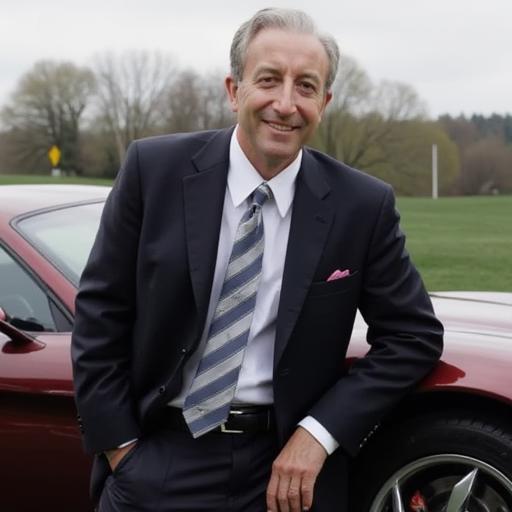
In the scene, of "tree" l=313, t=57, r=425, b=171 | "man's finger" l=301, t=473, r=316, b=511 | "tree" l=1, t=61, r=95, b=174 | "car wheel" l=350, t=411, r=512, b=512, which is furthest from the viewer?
"tree" l=313, t=57, r=425, b=171

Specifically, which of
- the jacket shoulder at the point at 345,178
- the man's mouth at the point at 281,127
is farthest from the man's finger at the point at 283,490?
the man's mouth at the point at 281,127

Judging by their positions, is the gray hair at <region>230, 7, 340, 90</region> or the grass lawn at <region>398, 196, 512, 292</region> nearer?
the gray hair at <region>230, 7, 340, 90</region>

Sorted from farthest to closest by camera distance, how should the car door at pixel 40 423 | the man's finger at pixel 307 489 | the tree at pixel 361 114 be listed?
the tree at pixel 361 114, the car door at pixel 40 423, the man's finger at pixel 307 489

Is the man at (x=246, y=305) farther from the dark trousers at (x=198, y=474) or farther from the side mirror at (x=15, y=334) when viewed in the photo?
the side mirror at (x=15, y=334)

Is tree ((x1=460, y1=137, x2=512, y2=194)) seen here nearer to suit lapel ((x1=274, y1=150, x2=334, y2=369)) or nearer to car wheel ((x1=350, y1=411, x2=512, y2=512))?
car wheel ((x1=350, y1=411, x2=512, y2=512))

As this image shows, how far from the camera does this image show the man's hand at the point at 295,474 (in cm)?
215

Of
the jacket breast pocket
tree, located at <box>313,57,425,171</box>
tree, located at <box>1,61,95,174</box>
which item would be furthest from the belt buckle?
tree, located at <box>313,57,425,171</box>

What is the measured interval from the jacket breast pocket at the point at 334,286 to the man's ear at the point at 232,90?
1.60 ft

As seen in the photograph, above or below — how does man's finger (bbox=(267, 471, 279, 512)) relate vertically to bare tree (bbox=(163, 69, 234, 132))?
above

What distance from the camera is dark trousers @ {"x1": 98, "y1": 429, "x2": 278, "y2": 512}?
218 centimetres

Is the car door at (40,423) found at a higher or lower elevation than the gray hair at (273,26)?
lower

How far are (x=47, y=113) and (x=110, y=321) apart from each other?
75390 millimetres

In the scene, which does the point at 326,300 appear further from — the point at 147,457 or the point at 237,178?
the point at 147,457

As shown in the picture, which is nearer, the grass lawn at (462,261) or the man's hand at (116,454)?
the man's hand at (116,454)
